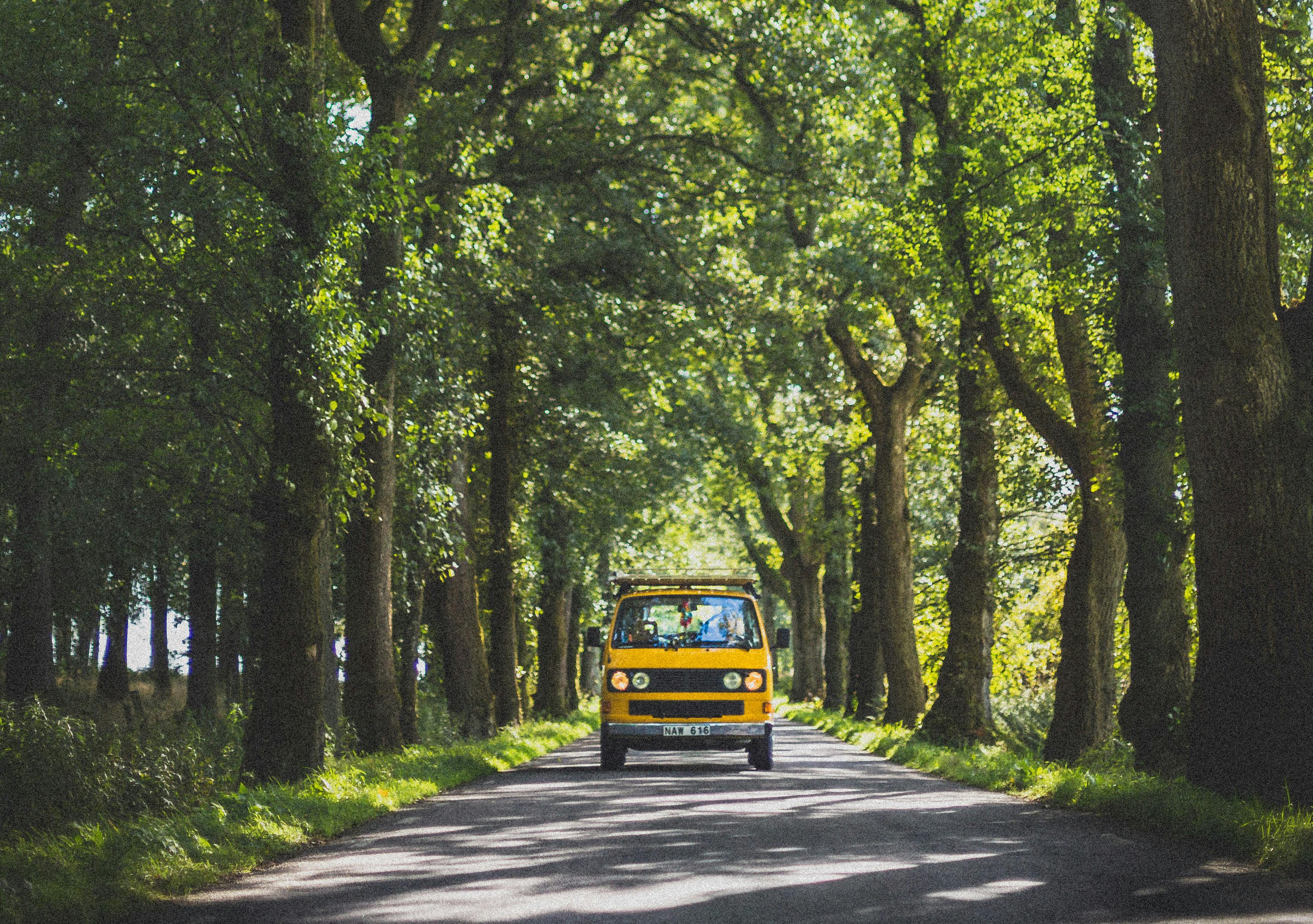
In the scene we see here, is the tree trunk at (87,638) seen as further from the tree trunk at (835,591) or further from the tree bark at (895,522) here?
the tree trunk at (835,591)

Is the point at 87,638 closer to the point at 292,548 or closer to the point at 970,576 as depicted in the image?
the point at 970,576

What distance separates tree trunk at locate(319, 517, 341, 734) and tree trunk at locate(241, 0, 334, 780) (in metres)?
0.34

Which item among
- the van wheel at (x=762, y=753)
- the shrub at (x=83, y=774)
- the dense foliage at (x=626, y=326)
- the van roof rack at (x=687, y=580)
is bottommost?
the van wheel at (x=762, y=753)

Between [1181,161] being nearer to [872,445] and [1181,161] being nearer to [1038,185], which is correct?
[1038,185]

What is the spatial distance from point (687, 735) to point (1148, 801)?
7351 millimetres

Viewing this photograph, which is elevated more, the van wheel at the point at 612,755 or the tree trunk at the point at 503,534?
the tree trunk at the point at 503,534

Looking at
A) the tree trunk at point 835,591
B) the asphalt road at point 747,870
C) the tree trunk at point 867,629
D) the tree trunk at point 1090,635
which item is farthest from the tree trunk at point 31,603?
the tree trunk at point 835,591

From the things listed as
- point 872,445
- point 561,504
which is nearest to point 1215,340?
point 872,445

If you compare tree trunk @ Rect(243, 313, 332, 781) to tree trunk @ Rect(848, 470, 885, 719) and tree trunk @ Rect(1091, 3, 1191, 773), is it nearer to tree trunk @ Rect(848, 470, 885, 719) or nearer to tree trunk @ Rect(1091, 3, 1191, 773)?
tree trunk @ Rect(1091, 3, 1191, 773)

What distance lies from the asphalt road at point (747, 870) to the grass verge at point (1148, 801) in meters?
0.25

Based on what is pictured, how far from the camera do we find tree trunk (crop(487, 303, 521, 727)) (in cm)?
2681

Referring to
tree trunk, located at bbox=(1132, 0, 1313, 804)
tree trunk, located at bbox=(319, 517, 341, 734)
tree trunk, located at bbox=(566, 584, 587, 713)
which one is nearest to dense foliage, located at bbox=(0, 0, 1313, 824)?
tree trunk, located at bbox=(1132, 0, 1313, 804)

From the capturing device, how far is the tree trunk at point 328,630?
548 inches

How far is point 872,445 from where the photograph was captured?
107 feet
